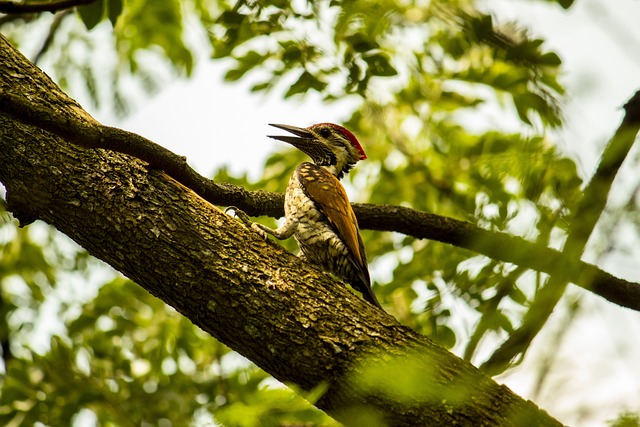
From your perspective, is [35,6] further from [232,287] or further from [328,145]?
[328,145]

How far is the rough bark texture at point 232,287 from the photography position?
3201 millimetres

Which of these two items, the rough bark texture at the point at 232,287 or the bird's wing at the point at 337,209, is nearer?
the rough bark texture at the point at 232,287

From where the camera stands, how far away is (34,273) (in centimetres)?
685

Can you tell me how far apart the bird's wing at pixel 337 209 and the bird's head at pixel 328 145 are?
746mm

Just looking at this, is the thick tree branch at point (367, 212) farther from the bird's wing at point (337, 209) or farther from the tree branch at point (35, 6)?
the tree branch at point (35, 6)

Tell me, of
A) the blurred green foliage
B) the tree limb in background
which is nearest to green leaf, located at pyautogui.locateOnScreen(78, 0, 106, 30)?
the blurred green foliage

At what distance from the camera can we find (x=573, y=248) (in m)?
2.89

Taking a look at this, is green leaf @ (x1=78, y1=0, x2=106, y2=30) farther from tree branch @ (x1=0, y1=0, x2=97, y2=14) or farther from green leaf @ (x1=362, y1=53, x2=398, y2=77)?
green leaf @ (x1=362, y1=53, x2=398, y2=77)

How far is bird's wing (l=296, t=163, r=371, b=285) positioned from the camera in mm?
4875

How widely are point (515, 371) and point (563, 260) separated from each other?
551 millimetres

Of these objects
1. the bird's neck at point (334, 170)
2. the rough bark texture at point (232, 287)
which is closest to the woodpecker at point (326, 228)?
the bird's neck at point (334, 170)

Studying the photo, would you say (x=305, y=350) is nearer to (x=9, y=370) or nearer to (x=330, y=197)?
(x=330, y=197)

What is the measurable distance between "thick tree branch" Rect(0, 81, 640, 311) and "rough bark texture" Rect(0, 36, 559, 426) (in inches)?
4.1

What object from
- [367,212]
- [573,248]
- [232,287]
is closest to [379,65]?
[367,212]
